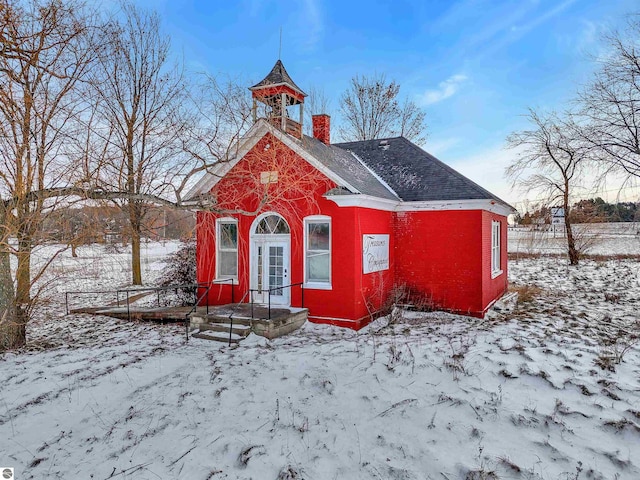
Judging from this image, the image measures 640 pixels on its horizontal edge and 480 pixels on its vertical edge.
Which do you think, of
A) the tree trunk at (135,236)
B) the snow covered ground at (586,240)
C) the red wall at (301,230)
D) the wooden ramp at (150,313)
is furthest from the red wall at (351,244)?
the snow covered ground at (586,240)

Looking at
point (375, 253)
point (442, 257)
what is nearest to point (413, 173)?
point (442, 257)

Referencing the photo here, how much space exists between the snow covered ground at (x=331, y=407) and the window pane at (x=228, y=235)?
342 cm

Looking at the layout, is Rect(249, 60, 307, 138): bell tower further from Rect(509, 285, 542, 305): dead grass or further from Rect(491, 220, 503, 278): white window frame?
Rect(509, 285, 542, 305): dead grass

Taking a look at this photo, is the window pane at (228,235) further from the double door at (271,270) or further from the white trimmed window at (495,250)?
the white trimmed window at (495,250)

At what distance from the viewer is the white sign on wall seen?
10641 mm

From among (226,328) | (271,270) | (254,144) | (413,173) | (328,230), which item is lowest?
(226,328)

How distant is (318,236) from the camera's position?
10.9 m

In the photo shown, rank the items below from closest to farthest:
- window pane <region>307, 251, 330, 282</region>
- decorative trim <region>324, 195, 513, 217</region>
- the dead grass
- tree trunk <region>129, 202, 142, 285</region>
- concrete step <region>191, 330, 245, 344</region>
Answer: concrete step <region>191, 330, 245, 344</region> → decorative trim <region>324, 195, 513, 217</region> → window pane <region>307, 251, 330, 282</region> → the dead grass → tree trunk <region>129, 202, 142, 285</region>

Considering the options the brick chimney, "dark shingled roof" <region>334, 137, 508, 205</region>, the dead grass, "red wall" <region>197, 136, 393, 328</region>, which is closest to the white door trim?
"red wall" <region>197, 136, 393, 328</region>

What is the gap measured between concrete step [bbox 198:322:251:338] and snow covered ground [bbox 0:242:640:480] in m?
0.48

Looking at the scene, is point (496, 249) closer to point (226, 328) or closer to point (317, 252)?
point (317, 252)

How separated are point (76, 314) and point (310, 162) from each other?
9359 millimetres

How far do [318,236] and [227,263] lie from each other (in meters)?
3.07

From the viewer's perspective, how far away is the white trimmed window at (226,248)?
463 inches
